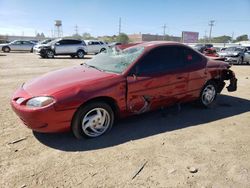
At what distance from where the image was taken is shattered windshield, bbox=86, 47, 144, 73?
4425 mm

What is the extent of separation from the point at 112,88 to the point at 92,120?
0.62 meters

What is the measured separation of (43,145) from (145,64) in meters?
2.24

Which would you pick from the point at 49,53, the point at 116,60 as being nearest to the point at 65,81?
the point at 116,60

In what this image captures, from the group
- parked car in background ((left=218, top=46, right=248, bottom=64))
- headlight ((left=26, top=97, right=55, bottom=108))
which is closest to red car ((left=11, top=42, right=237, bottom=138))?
headlight ((left=26, top=97, right=55, bottom=108))

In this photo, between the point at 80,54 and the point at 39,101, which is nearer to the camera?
the point at 39,101

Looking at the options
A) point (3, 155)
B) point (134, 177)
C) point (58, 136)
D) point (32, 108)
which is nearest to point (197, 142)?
point (134, 177)

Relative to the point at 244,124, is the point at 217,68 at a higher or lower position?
higher

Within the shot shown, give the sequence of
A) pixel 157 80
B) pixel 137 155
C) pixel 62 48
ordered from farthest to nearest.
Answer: pixel 62 48
pixel 157 80
pixel 137 155

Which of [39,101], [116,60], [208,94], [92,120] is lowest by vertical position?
[92,120]

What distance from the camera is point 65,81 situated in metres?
4.07

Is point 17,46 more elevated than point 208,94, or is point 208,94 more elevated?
point 17,46

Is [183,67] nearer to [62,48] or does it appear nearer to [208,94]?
[208,94]

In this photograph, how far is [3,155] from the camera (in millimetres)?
3488

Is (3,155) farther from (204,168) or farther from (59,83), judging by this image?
(204,168)
